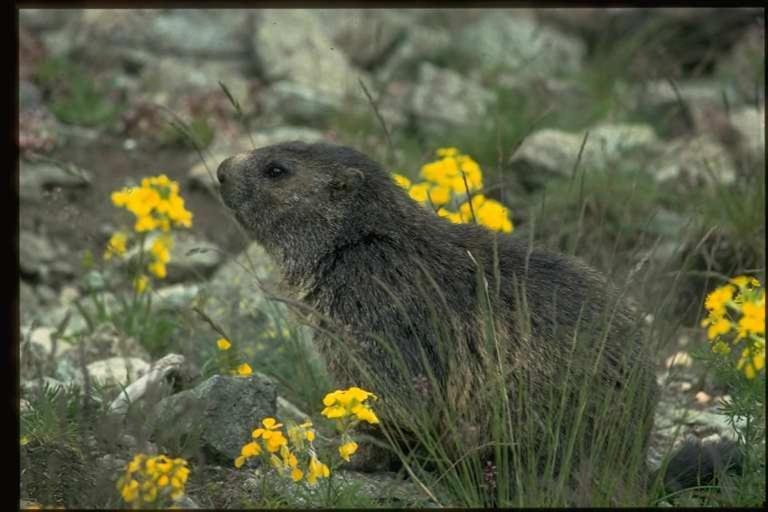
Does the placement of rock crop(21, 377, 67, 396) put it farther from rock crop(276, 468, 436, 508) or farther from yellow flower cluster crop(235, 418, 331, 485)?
yellow flower cluster crop(235, 418, 331, 485)

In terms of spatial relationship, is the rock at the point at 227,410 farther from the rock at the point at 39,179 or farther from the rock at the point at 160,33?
the rock at the point at 160,33

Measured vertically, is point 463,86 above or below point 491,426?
above

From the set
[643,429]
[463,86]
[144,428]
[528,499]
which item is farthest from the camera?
[463,86]

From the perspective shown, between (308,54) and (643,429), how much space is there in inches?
328

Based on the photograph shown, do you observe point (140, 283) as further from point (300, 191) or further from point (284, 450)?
point (284, 450)

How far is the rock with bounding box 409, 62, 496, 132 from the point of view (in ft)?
40.6

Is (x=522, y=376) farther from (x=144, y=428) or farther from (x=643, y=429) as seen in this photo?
(x=144, y=428)

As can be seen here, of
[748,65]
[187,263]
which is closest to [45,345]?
[187,263]

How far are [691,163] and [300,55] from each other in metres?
4.20

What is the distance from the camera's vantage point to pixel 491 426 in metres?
6.30

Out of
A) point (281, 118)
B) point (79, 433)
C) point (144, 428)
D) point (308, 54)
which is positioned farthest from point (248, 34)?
point (144, 428)

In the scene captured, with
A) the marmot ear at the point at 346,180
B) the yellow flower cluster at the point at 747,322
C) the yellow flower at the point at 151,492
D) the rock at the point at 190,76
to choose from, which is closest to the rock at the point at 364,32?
the rock at the point at 190,76

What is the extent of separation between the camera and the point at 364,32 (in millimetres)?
14117

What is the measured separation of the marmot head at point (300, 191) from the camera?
7.15 metres
